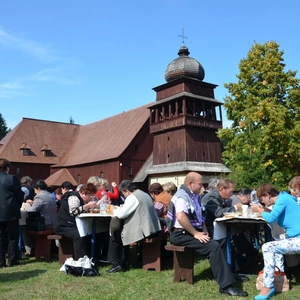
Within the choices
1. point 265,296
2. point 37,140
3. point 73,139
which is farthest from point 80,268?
point 73,139

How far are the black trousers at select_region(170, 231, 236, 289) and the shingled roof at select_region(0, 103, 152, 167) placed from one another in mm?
31714

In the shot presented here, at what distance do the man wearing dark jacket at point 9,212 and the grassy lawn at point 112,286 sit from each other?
0.45 metres

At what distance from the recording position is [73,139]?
49.0 metres

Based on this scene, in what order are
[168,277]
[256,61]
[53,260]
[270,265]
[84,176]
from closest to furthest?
[270,265], [168,277], [53,260], [256,61], [84,176]

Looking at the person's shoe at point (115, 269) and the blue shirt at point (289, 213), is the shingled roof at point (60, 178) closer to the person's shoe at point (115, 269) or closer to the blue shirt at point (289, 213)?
the person's shoe at point (115, 269)

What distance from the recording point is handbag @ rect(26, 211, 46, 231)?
8320 millimetres

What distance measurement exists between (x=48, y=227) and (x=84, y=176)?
33.4 meters

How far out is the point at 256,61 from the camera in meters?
23.1

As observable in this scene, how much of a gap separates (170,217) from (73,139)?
1742 inches

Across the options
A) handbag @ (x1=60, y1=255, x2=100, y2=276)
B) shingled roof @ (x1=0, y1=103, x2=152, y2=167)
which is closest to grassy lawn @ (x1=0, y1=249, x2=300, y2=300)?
handbag @ (x1=60, y1=255, x2=100, y2=276)

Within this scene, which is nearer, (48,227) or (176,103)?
(48,227)

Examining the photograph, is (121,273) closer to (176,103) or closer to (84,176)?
(176,103)

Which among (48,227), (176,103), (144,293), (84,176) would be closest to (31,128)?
(84,176)

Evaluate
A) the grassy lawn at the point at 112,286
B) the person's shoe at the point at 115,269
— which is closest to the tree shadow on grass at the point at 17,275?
the grassy lawn at the point at 112,286
